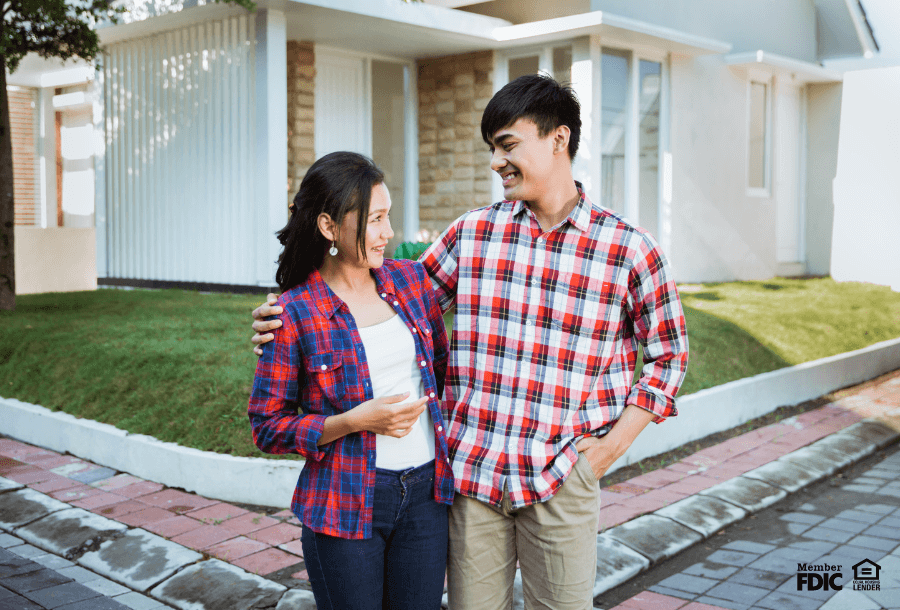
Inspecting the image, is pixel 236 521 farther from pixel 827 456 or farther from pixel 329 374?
pixel 827 456

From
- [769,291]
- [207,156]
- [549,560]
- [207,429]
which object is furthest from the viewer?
[769,291]

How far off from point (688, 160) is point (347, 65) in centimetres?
574

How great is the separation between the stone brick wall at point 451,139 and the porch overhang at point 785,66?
460 cm

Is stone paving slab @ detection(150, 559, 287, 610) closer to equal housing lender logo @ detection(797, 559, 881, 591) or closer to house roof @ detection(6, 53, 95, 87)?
equal housing lender logo @ detection(797, 559, 881, 591)

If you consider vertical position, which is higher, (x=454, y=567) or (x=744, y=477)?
(x=454, y=567)

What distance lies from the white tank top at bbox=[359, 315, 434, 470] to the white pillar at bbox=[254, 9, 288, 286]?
27.4 ft

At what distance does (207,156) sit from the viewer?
447 inches

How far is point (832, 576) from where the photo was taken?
13.7 feet

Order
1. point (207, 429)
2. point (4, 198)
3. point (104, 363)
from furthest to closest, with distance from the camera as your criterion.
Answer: point (4, 198) < point (104, 363) < point (207, 429)

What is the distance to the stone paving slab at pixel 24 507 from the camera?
184 inches

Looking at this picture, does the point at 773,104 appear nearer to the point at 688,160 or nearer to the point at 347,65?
the point at 688,160

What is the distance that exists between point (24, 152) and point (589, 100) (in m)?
12.2

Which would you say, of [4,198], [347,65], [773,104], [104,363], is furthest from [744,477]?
[773,104]

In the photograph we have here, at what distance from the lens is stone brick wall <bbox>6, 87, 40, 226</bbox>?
56.1 ft
